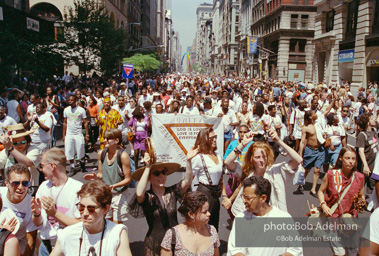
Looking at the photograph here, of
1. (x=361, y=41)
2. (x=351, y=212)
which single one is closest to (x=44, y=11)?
(x=361, y=41)

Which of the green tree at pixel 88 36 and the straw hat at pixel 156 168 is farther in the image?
the green tree at pixel 88 36

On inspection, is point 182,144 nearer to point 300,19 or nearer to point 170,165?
point 170,165

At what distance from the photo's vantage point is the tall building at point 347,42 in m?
28.2

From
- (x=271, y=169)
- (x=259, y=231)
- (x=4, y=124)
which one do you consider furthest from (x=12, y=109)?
(x=259, y=231)

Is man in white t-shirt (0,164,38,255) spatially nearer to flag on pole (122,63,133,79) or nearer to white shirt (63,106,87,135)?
white shirt (63,106,87,135)

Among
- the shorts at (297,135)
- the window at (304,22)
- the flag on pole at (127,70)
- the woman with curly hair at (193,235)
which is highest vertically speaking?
the window at (304,22)

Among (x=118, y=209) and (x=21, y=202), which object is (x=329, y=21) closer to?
(x=118, y=209)

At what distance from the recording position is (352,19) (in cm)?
3231

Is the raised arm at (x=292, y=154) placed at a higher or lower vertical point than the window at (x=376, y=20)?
lower

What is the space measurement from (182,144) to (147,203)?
5.45 meters

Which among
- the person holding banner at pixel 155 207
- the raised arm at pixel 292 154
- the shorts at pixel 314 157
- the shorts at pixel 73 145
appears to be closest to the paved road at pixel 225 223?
the shorts at pixel 73 145

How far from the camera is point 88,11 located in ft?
108

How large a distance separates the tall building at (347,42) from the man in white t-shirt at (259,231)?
91.4 ft

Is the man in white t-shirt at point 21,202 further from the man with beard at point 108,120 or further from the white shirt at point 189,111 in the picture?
the white shirt at point 189,111
